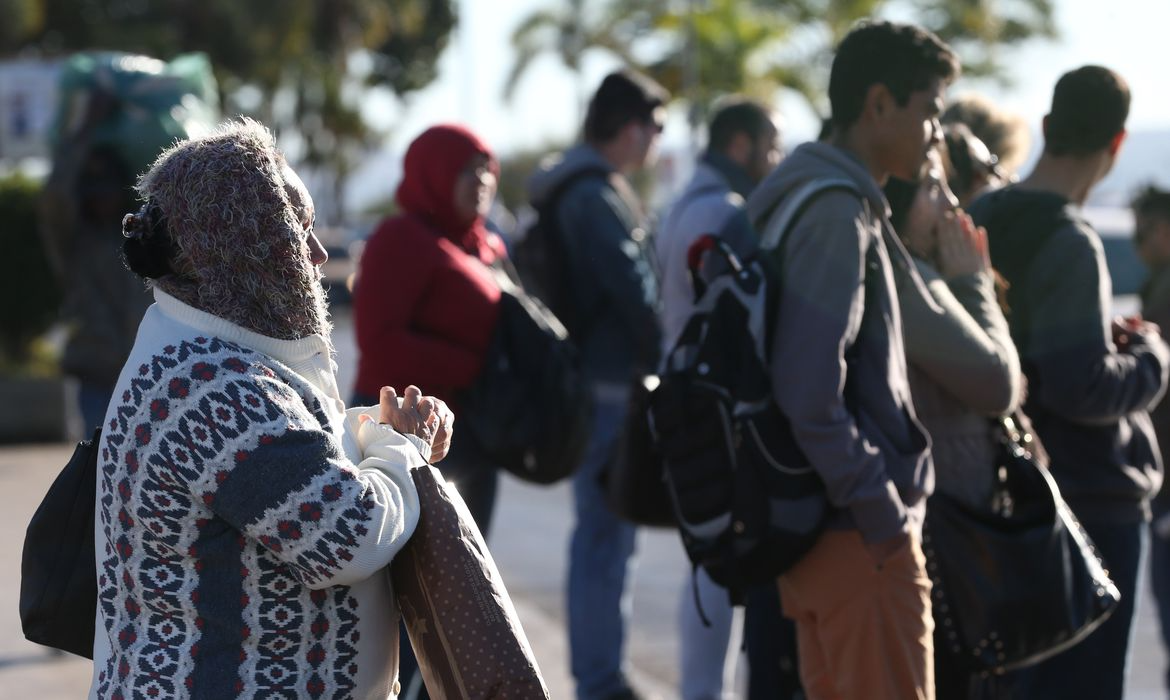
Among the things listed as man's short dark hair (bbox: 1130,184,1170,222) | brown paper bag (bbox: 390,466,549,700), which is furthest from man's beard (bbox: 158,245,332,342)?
man's short dark hair (bbox: 1130,184,1170,222)

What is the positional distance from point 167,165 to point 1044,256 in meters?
2.45

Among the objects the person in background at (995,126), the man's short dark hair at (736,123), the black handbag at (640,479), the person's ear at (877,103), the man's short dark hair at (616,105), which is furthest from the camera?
the man's short dark hair at (616,105)

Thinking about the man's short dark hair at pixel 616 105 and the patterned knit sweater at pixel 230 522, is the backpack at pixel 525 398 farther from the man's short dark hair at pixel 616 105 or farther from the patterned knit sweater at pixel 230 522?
the patterned knit sweater at pixel 230 522

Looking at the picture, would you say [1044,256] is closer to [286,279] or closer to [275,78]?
[286,279]

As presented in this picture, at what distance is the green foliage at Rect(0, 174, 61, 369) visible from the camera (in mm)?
13359

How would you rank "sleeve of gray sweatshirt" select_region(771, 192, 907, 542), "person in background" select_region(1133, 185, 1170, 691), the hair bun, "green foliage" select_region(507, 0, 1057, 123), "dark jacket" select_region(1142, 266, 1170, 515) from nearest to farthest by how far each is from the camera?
the hair bun → "sleeve of gray sweatshirt" select_region(771, 192, 907, 542) → "dark jacket" select_region(1142, 266, 1170, 515) → "person in background" select_region(1133, 185, 1170, 691) → "green foliage" select_region(507, 0, 1057, 123)

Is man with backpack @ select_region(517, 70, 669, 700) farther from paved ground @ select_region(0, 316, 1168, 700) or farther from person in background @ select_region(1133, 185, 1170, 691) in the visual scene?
person in background @ select_region(1133, 185, 1170, 691)

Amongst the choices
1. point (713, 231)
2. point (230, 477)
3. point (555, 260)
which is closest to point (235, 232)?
point (230, 477)

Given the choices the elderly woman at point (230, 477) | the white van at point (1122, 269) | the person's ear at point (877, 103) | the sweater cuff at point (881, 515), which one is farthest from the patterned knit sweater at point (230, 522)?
the white van at point (1122, 269)

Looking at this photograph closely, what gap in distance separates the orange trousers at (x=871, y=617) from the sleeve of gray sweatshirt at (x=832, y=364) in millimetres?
103

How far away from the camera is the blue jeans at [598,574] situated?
5.77m

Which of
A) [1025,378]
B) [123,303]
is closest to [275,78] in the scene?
[123,303]

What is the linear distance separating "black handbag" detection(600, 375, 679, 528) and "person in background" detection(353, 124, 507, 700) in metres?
0.68

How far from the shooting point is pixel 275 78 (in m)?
43.3
